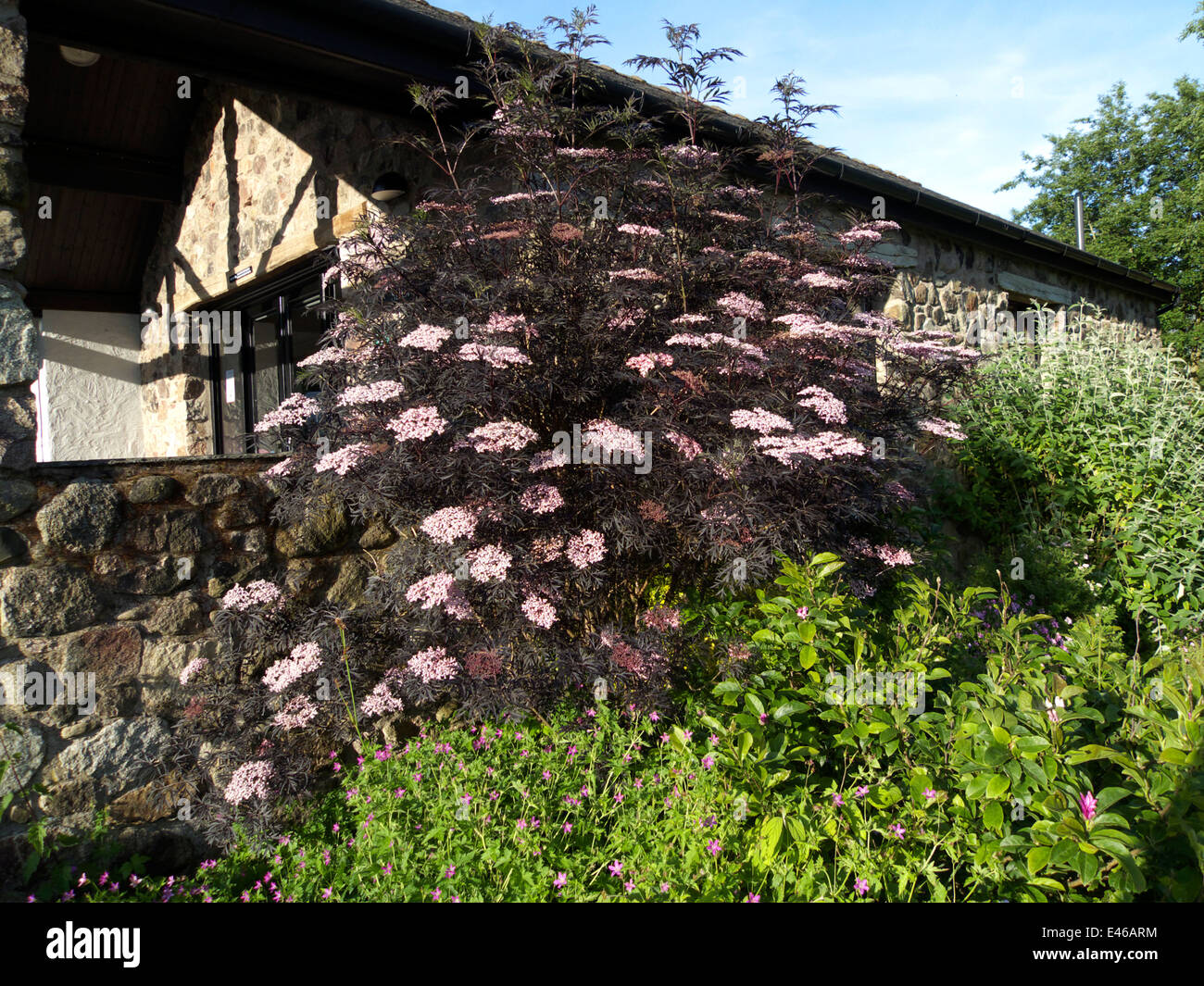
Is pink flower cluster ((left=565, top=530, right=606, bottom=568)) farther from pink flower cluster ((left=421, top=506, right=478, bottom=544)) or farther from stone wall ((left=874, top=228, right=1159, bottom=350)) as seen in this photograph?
stone wall ((left=874, top=228, right=1159, bottom=350))

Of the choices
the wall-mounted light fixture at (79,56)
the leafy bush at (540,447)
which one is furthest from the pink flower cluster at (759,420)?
the wall-mounted light fixture at (79,56)

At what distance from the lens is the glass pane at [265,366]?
669 centimetres

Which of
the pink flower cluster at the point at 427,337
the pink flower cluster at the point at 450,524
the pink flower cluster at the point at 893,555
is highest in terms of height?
the pink flower cluster at the point at 427,337

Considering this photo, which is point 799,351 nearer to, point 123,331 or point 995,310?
point 995,310

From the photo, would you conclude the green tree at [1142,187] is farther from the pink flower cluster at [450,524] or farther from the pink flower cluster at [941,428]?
the pink flower cluster at [450,524]

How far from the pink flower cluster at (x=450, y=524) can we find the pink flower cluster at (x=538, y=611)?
13.0 inches

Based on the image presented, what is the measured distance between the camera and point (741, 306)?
10.8 ft

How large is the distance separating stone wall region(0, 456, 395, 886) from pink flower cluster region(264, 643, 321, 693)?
14.4 inches

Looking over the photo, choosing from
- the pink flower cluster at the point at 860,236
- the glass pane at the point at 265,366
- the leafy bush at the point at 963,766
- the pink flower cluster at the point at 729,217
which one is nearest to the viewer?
the leafy bush at the point at 963,766

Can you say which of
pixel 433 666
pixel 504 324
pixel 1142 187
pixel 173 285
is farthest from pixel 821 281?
pixel 1142 187

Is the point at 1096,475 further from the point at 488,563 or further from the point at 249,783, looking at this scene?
the point at 249,783

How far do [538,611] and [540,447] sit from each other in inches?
29.9
